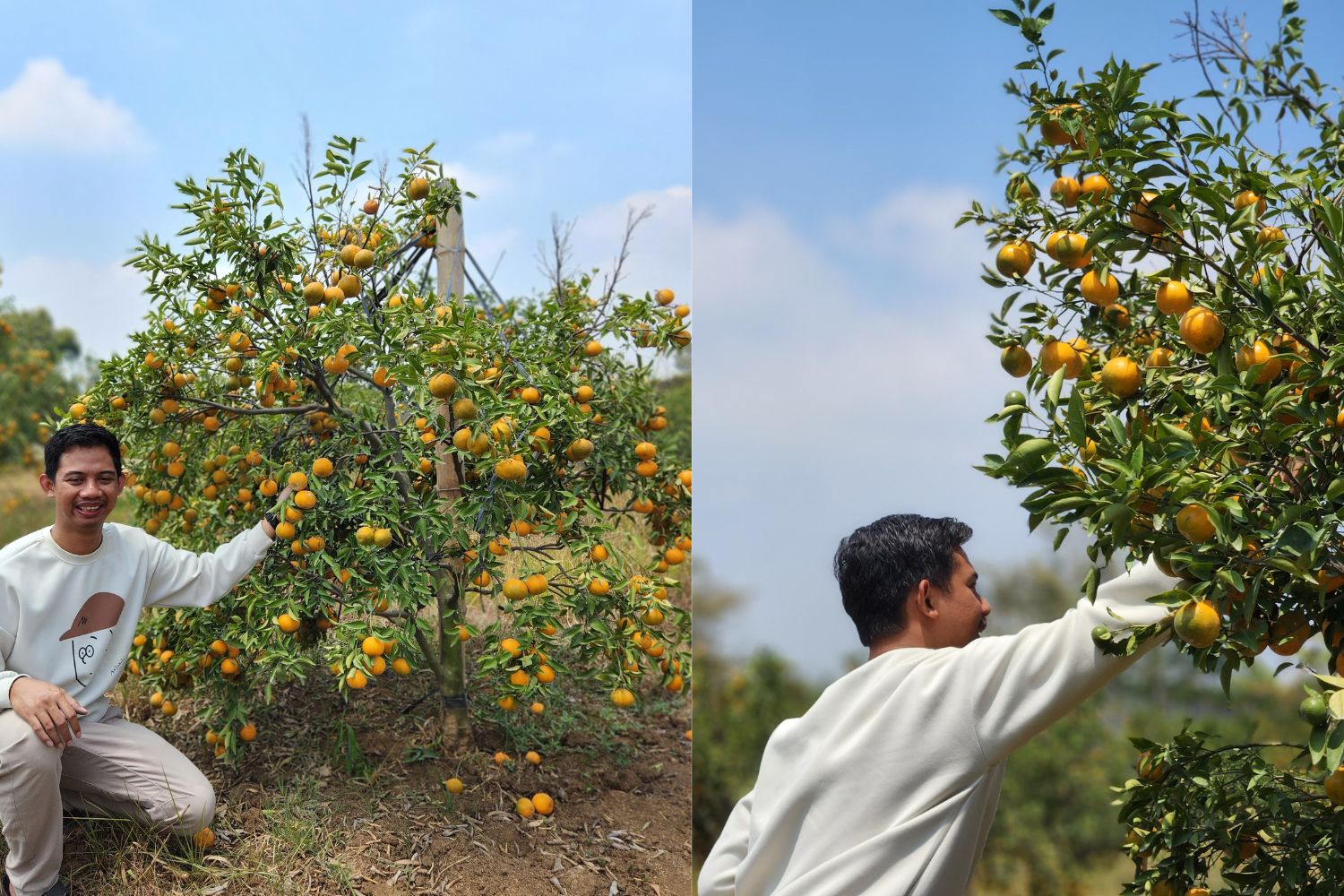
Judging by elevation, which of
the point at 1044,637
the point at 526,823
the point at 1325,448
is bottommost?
the point at 526,823

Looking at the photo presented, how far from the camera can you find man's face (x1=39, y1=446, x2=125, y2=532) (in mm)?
2021

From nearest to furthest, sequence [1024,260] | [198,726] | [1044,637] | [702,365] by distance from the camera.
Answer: [1044,637] < [1024,260] < [198,726] < [702,365]

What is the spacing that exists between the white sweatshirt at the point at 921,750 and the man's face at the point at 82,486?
1536 mm

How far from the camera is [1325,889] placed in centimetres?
112

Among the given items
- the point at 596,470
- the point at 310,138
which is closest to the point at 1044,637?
the point at 596,470

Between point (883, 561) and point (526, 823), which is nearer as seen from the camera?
point (883, 561)

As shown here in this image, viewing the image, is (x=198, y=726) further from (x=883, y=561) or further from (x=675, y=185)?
(x=675, y=185)

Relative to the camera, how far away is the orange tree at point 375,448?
2.17 m

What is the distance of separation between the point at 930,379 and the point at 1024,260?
7.77 ft

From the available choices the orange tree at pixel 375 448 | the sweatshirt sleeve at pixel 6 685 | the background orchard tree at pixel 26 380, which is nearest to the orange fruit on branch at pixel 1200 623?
the orange tree at pixel 375 448

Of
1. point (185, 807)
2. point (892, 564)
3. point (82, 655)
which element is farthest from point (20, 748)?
point (892, 564)

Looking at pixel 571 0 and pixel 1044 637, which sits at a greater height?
pixel 571 0

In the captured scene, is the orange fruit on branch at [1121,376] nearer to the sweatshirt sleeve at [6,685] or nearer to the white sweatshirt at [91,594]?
the white sweatshirt at [91,594]

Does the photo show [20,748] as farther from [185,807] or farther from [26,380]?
[26,380]
